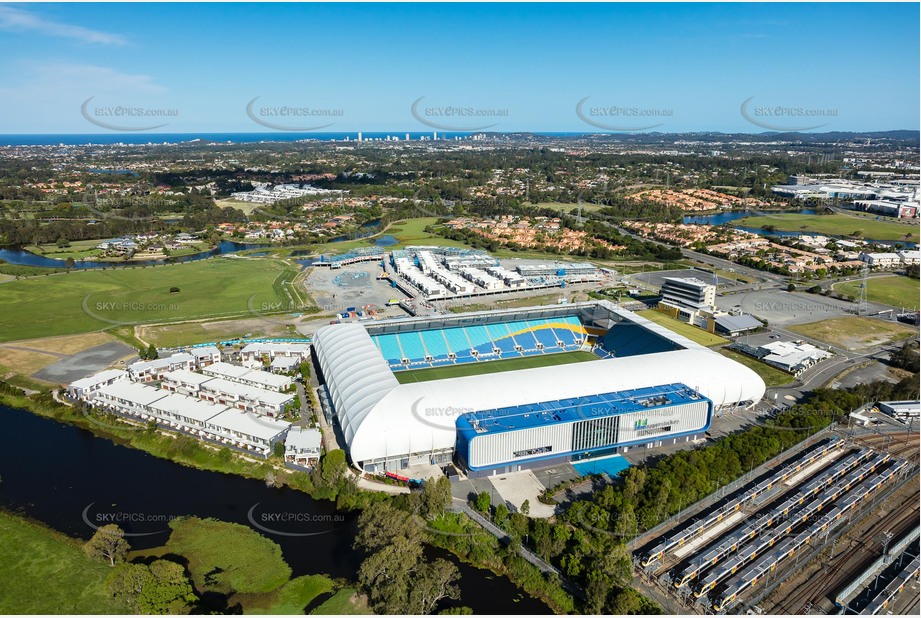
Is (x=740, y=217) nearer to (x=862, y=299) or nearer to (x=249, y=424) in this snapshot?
(x=862, y=299)

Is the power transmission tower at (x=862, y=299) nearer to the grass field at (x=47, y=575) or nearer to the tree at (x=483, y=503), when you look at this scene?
the tree at (x=483, y=503)

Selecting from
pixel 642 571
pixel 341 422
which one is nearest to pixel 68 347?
pixel 341 422

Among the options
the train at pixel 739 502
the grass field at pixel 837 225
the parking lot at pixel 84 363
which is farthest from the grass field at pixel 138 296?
the grass field at pixel 837 225

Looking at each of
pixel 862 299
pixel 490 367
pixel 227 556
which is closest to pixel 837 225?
pixel 862 299

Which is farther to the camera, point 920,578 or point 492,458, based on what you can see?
point 492,458

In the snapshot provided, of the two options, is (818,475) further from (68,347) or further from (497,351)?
(68,347)

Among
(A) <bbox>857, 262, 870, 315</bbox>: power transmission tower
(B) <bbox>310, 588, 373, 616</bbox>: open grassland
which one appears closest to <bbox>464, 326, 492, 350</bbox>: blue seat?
(B) <bbox>310, 588, 373, 616</bbox>: open grassland
